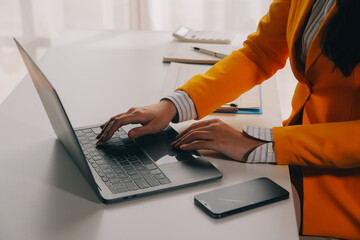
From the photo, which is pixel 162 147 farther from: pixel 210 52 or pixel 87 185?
pixel 210 52

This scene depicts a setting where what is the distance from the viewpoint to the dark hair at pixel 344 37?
2.79ft

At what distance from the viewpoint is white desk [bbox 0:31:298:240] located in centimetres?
67

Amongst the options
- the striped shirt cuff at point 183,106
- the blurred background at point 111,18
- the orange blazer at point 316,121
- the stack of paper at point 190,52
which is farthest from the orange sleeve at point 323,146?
the blurred background at point 111,18

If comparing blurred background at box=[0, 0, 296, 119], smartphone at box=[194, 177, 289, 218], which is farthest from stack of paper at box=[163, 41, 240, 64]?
blurred background at box=[0, 0, 296, 119]

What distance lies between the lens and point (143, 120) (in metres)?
0.94

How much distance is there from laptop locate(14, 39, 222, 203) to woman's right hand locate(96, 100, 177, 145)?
1 cm

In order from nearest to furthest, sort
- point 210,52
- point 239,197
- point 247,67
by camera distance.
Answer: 1. point 239,197
2. point 247,67
3. point 210,52

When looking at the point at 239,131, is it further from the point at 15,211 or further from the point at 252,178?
the point at 15,211

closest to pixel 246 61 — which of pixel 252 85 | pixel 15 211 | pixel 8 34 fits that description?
pixel 252 85

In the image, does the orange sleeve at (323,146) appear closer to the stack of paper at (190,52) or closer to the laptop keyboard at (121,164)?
the laptop keyboard at (121,164)

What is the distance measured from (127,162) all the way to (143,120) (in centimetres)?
14

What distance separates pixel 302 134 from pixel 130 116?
1.15 feet

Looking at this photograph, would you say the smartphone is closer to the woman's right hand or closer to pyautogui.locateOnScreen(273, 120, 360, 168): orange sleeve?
pyautogui.locateOnScreen(273, 120, 360, 168): orange sleeve

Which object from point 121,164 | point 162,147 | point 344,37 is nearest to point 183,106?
point 162,147
